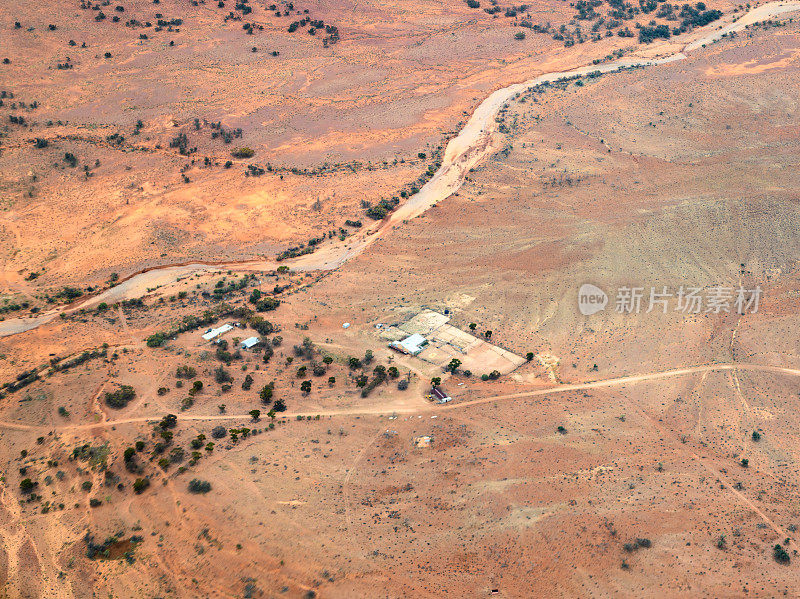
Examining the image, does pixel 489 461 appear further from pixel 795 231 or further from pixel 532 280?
pixel 795 231

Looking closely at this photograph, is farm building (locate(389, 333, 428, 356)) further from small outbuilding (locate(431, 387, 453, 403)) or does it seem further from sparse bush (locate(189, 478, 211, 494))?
sparse bush (locate(189, 478, 211, 494))

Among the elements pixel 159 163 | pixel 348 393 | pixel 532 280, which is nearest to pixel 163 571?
pixel 348 393

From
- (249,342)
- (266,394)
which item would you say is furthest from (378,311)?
(266,394)

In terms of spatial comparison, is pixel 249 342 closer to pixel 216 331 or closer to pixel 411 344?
pixel 216 331

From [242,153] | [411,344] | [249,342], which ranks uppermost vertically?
[242,153]

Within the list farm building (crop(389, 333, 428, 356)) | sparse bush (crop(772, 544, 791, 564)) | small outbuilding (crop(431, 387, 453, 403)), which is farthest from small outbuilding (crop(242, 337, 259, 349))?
sparse bush (crop(772, 544, 791, 564))
